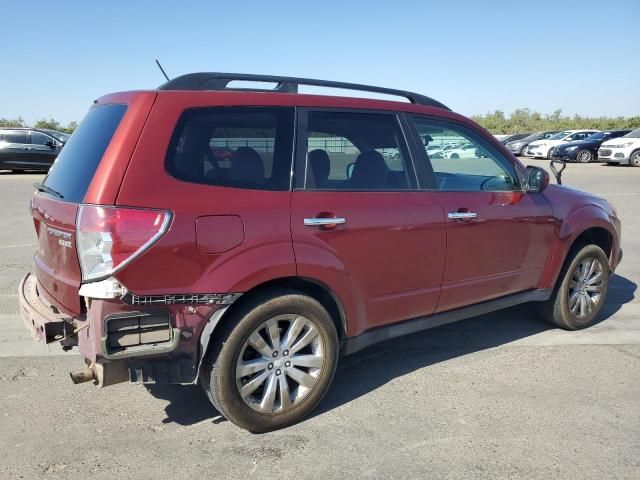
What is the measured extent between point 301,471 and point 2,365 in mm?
2552

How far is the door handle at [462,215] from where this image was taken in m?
3.87

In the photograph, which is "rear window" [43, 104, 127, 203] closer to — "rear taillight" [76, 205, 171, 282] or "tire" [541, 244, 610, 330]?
"rear taillight" [76, 205, 171, 282]

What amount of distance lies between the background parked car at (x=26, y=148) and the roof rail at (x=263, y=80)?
708 inches

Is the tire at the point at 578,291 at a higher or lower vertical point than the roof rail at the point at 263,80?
lower

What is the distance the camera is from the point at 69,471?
113 inches

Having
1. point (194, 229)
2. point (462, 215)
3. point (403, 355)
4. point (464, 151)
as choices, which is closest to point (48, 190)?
point (194, 229)

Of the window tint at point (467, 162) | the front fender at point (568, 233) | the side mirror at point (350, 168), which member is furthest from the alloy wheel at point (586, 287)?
the side mirror at point (350, 168)

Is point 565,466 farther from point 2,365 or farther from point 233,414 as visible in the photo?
point 2,365

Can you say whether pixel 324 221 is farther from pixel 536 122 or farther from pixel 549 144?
pixel 536 122

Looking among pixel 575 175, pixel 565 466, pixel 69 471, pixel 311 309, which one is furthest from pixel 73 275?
pixel 575 175

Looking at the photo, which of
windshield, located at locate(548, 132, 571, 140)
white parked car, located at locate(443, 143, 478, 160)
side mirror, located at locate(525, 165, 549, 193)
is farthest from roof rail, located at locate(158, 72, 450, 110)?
windshield, located at locate(548, 132, 571, 140)

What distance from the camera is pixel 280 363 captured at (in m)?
3.27

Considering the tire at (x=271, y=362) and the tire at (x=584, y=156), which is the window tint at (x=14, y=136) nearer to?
the tire at (x=271, y=362)

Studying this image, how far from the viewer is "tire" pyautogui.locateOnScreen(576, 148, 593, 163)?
26219mm
